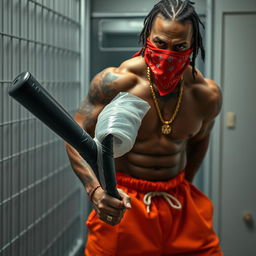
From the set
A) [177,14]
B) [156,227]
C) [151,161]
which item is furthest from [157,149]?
[177,14]

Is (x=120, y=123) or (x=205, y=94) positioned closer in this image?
(x=120, y=123)

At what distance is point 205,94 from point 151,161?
0.29 metres

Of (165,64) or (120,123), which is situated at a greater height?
(165,64)

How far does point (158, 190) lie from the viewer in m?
1.44

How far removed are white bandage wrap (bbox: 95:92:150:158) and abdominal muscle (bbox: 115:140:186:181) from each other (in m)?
0.45

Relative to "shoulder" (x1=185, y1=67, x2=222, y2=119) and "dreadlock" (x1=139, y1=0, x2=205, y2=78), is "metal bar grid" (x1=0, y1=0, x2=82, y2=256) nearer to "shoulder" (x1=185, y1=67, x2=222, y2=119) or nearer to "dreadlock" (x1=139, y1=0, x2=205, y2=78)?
"dreadlock" (x1=139, y1=0, x2=205, y2=78)

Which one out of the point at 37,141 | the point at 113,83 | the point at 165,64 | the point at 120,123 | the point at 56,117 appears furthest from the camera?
the point at 37,141

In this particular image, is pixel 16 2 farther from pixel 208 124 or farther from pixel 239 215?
pixel 239 215

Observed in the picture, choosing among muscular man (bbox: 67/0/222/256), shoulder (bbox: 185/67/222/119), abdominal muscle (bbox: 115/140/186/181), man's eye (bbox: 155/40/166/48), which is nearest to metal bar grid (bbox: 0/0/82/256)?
muscular man (bbox: 67/0/222/256)

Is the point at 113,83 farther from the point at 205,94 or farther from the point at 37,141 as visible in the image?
the point at 37,141

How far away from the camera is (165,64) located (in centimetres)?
127

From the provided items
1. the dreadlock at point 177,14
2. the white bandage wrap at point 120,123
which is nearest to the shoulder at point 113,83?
the dreadlock at point 177,14

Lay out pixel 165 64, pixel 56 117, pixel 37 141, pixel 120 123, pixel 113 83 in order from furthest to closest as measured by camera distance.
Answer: pixel 37 141 < pixel 113 83 < pixel 165 64 < pixel 120 123 < pixel 56 117

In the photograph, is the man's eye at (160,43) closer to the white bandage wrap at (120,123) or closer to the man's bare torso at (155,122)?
the man's bare torso at (155,122)
